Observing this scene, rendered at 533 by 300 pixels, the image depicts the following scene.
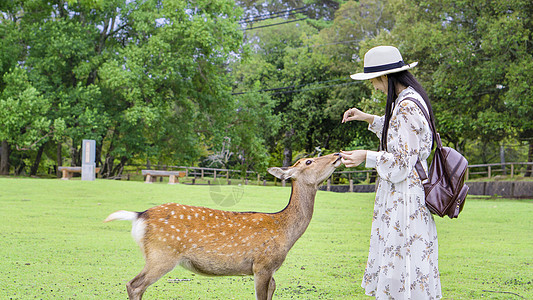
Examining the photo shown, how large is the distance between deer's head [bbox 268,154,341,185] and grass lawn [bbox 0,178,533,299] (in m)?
1.51

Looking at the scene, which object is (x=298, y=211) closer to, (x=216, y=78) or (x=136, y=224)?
(x=136, y=224)

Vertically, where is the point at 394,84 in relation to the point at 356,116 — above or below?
above

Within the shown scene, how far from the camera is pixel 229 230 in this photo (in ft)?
12.8

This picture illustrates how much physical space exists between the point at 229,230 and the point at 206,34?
803 inches

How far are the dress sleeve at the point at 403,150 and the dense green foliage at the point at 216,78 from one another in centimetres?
1669

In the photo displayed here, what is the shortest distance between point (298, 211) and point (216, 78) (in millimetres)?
23112

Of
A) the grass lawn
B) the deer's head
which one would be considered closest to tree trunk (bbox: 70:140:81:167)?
the grass lawn

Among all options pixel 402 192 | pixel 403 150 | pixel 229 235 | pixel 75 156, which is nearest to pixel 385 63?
pixel 403 150

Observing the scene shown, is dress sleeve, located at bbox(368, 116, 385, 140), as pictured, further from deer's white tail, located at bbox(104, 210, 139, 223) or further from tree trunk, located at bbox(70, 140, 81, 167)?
tree trunk, located at bbox(70, 140, 81, 167)

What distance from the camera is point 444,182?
10.4 ft

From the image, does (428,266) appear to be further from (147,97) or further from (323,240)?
(147,97)

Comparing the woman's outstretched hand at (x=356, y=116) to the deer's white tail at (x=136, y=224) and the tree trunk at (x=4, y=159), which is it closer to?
the deer's white tail at (x=136, y=224)

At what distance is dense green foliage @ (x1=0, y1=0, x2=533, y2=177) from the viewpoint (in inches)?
792

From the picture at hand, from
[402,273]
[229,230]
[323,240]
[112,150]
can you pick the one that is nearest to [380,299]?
[402,273]
